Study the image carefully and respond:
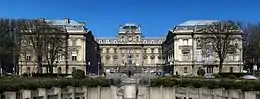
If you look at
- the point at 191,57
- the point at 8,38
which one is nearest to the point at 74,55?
the point at 191,57

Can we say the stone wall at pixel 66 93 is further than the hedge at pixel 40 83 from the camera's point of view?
Yes

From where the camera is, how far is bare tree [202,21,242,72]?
99312mm

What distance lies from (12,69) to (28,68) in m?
7.16

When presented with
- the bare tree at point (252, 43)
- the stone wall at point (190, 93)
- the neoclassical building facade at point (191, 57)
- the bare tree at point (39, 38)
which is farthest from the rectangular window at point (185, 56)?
the stone wall at point (190, 93)

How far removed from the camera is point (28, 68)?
130 m

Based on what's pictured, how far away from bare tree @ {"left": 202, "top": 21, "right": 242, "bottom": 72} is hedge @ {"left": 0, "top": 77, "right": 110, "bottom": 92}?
42.6 m

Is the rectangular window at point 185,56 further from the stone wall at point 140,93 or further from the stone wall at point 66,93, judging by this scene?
the stone wall at point 66,93

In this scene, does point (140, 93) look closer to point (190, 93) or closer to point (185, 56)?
point (190, 93)

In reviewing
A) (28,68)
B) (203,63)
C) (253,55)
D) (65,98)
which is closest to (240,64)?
(203,63)

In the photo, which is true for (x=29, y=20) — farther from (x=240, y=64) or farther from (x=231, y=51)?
(x=240, y=64)

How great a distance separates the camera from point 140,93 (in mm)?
62500

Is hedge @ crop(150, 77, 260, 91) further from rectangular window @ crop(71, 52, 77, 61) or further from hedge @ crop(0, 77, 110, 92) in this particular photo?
rectangular window @ crop(71, 52, 77, 61)

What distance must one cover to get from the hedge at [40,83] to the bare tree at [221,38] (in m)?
42.6

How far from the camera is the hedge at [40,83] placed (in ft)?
123
